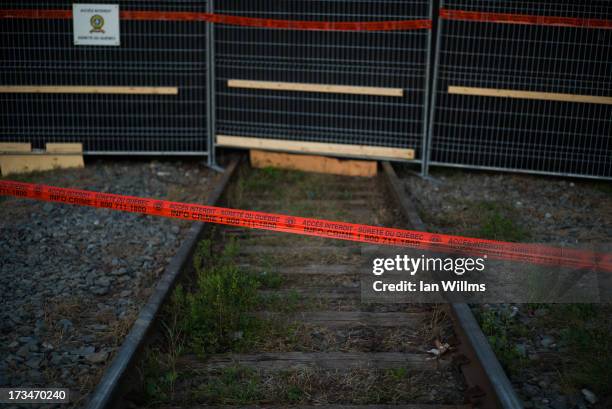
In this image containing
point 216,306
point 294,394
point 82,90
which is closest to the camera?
point 294,394

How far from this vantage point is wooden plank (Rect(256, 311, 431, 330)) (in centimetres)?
490

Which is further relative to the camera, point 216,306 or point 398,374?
point 216,306

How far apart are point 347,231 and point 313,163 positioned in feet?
13.2

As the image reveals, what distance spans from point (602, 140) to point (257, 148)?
16.7ft

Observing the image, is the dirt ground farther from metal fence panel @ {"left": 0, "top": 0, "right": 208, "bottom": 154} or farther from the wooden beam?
the wooden beam

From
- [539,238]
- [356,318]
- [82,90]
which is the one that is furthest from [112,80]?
[539,238]

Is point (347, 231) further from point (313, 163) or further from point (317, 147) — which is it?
point (313, 163)

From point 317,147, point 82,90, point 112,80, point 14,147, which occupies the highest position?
point 112,80

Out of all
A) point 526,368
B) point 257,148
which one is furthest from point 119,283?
point 257,148

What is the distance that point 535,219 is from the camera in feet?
24.5

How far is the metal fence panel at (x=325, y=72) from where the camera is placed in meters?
9.12

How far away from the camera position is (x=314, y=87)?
935cm

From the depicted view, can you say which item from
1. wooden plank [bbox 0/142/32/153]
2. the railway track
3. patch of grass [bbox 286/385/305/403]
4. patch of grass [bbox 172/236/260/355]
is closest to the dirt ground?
the railway track

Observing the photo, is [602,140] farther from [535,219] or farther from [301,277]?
[301,277]
